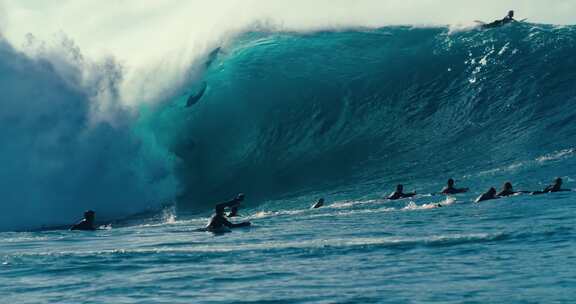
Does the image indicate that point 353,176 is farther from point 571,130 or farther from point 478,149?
point 571,130

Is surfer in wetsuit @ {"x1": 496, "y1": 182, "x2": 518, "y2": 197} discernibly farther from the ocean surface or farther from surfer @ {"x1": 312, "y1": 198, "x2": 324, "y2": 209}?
surfer @ {"x1": 312, "y1": 198, "x2": 324, "y2": 209}

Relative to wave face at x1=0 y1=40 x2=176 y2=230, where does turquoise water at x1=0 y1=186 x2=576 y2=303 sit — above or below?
below

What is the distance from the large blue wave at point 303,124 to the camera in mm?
30844

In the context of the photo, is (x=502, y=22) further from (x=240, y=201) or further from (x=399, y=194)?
(x=240, y=201)

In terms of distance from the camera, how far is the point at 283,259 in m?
15.1

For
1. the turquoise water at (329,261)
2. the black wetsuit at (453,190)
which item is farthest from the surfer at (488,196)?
the black wetsuit at (453,190)

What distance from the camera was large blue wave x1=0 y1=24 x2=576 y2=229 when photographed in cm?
3084

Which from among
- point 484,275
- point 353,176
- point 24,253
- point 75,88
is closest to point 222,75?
point 75,88

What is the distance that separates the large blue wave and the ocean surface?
0.08 meters

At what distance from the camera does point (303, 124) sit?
36.0m

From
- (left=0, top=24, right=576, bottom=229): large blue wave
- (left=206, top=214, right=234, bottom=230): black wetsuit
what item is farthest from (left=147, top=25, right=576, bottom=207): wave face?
(left=206, top=214, right=234, bottom=230): black wetsuit

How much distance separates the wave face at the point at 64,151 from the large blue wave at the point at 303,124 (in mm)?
48

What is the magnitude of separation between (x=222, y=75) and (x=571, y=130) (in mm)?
15996

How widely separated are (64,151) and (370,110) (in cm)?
1163
